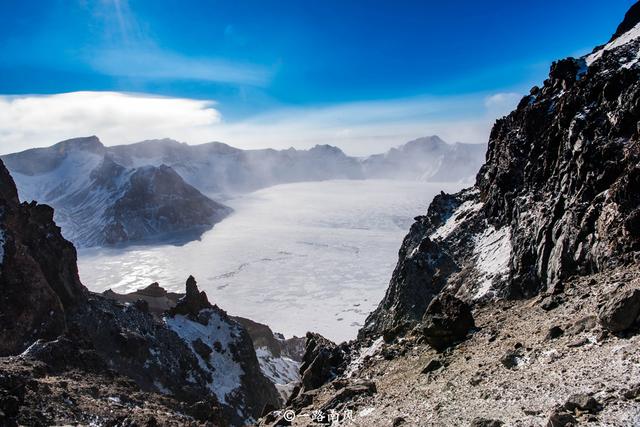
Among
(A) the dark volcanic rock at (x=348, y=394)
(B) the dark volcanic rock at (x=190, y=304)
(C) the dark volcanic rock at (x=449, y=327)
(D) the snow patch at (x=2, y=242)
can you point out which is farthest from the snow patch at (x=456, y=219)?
(D) the snow patch at (x=2, y=242)

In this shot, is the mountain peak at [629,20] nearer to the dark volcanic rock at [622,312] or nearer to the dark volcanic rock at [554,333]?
the dark volcanic rock at [554,333]

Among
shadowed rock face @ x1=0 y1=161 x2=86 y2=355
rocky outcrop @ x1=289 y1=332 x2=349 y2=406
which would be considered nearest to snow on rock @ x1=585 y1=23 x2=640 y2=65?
rocky outcrop @ x1=289 y1=332 x2=349 y2=406

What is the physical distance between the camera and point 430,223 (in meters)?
59.7

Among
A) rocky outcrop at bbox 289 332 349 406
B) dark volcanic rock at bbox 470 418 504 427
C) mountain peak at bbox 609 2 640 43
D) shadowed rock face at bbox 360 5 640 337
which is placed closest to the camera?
dark volcanic rock at bbox 470 418 504 427

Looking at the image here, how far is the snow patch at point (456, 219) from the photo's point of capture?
5198 centimetres

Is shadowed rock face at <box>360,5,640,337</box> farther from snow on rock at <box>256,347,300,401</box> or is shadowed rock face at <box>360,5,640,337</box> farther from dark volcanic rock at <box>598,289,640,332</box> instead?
snow on rock at <box>256,347,300,401</box>

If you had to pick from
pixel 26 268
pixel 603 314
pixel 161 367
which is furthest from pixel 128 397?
pixel 603 314

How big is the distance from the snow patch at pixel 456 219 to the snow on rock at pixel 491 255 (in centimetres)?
496

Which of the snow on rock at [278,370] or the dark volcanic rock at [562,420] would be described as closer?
the dark volcanic rock at [562,420]

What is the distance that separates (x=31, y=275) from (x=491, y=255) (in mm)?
44588

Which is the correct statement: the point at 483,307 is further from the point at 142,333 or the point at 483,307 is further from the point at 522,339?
the point at 142,333

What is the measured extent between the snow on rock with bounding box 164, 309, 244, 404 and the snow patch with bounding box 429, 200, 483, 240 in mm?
30967

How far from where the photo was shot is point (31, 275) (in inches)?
1889

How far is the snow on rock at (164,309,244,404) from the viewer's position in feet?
193
